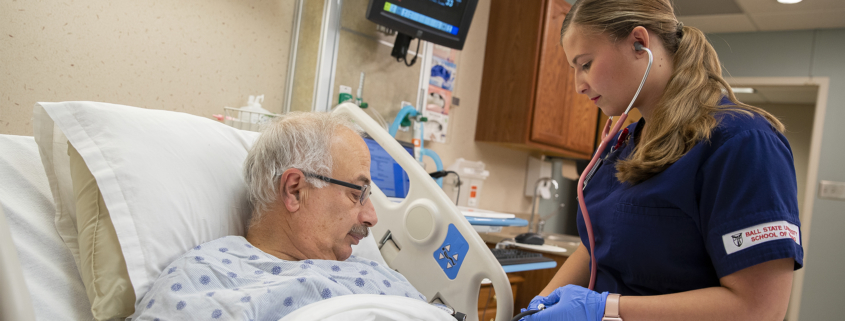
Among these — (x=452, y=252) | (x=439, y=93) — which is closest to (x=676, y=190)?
(x=452, y=252)

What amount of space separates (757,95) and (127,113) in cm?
673

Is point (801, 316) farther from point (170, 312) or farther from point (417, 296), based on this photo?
point (170, 312)

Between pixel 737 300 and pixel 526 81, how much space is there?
2.54 m

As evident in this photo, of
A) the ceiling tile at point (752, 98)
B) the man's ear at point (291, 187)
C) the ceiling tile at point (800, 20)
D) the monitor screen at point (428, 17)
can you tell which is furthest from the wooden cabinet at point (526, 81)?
the ceiling tile at point (752, 98)

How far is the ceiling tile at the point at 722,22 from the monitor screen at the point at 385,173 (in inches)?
120

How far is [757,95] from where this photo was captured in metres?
6.19

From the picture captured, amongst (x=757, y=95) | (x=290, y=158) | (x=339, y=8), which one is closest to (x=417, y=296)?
(x=290, y=158)

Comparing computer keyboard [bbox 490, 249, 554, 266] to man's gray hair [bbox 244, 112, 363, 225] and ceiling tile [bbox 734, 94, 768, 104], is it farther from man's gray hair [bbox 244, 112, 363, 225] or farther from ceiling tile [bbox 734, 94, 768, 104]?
ceiling tile [bbox 734, 94, 768, 104]

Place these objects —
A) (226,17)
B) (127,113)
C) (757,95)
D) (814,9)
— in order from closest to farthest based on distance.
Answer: (127,113)
(226,17)
(814,9)
(757,95)

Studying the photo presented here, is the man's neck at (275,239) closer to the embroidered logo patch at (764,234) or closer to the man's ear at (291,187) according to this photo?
the man's ear at (291,187)

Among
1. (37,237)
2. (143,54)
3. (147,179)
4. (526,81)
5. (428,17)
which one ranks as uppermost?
(428,17)

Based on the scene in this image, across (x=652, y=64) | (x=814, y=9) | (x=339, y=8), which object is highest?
(x=814, y=9)

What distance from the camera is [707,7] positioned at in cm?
396

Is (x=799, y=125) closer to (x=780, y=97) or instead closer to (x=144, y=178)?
(x=780, y=97)
